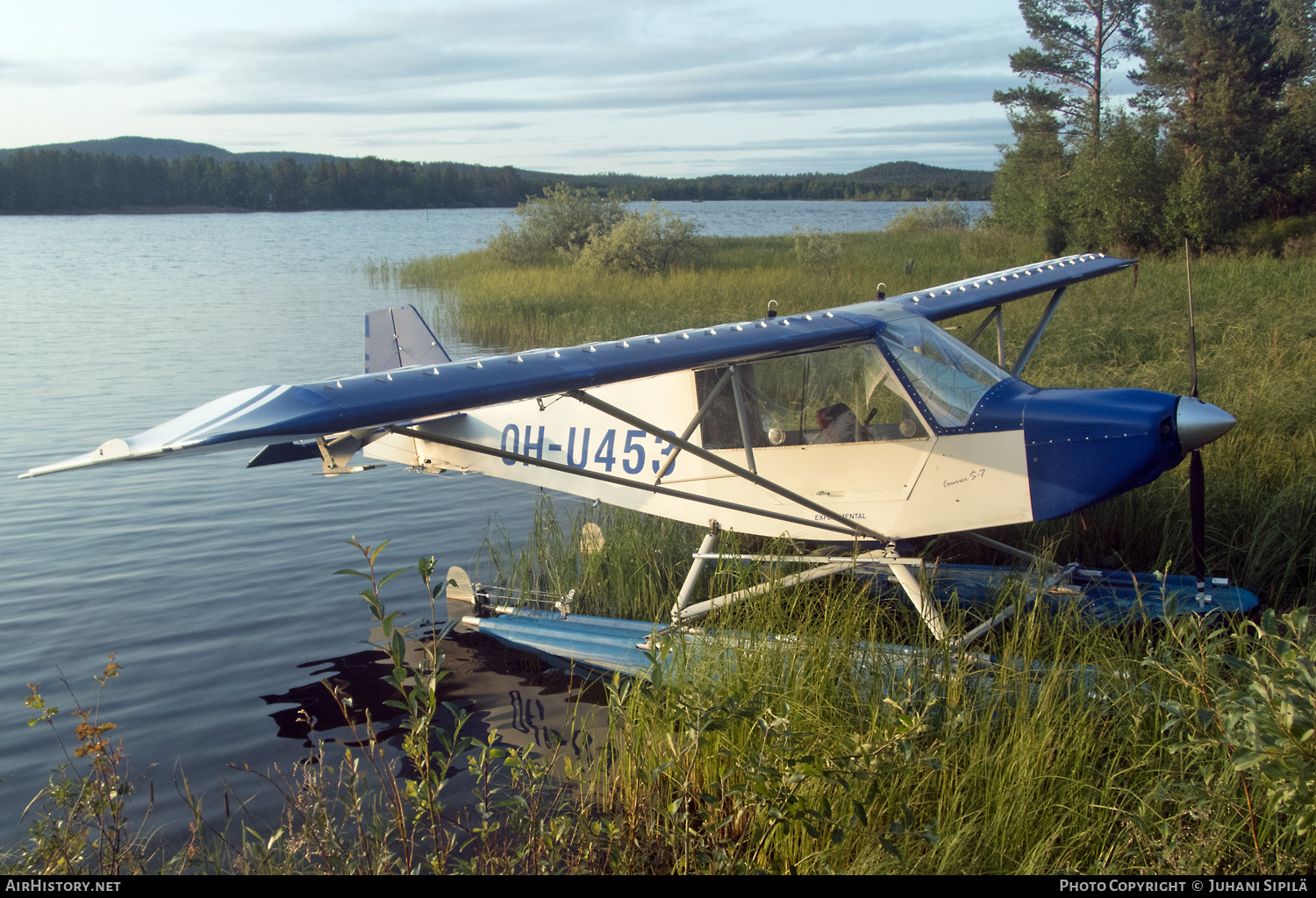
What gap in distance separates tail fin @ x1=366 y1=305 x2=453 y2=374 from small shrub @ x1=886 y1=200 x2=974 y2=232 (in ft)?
135

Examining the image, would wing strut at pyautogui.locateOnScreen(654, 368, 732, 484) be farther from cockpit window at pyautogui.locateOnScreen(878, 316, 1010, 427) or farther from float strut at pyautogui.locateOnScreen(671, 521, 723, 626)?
cockpit window at pyautogui.locateOnScreen(878, 316, 1010, 427)

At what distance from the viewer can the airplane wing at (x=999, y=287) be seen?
6156 mm

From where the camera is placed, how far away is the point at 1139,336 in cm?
1024

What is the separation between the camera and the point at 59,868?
9.04 ft

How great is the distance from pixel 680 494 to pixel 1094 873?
2.83m

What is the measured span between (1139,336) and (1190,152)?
65.3 ft

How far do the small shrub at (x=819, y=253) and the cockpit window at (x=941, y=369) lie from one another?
51.0 feet

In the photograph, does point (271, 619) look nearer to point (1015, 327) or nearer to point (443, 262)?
point (1015, 327)

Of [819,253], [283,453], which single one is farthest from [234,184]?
[283,453]

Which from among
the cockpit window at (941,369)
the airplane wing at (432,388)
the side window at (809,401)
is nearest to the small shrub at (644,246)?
the side window at (809,401)

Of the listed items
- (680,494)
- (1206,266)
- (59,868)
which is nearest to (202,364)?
(680,494)

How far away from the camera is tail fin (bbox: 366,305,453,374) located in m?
7.64

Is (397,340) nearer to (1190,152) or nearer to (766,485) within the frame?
(766,485)

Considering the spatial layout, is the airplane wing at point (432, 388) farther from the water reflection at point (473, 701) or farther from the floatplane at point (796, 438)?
the water reflection at point (473, 701)
